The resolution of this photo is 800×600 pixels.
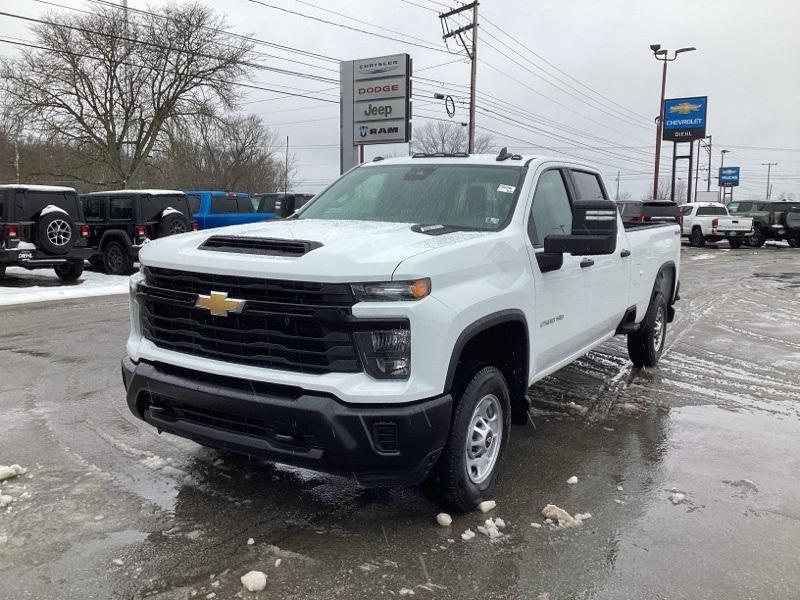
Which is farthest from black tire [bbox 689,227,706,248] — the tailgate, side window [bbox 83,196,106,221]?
side window [bbox 83,196,106,221]

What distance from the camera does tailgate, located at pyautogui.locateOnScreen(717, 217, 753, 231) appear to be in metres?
29.0

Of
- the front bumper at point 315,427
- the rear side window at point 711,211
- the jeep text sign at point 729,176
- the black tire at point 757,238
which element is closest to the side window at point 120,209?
the front bumper at point 315,427

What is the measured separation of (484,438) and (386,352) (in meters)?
0.96

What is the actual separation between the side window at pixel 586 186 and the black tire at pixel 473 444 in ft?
6.80

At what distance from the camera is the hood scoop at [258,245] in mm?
3336

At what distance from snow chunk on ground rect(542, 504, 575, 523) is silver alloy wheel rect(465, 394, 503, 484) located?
0.36 m

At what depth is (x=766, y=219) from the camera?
100.0 ft

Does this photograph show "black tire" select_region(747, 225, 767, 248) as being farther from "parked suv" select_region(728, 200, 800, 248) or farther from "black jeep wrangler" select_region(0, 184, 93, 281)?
"black jeep wrangler" select_region(0, 184, 93, 281)

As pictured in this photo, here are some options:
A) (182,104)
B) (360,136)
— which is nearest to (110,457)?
(360,136)

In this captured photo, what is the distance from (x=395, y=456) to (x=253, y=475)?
1.40 m

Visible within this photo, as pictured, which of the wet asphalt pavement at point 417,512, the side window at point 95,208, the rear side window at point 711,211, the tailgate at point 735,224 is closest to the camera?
the wet asphalt pavement at point 417,512

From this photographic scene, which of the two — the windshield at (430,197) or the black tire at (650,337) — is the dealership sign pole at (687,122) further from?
the windshield at (430,197)

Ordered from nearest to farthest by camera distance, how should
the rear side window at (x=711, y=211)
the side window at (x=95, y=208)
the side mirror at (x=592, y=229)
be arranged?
the side mirror at (x=592, y=229)
the side window at (x=95, y=208)
the rear side window at (x=711, y=211)

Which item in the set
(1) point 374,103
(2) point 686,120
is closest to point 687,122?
(2) point 686,120
